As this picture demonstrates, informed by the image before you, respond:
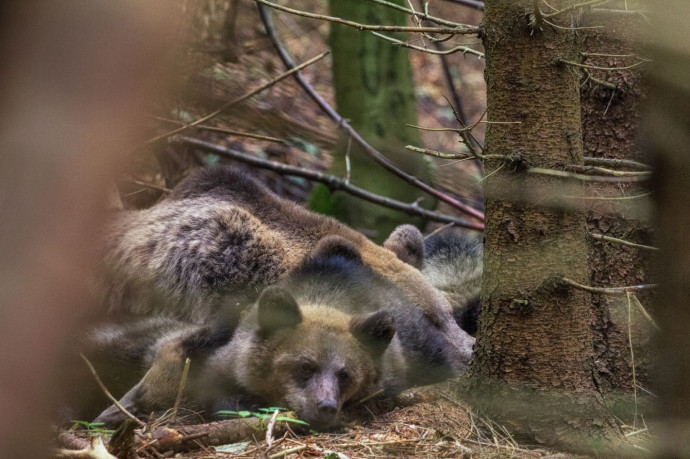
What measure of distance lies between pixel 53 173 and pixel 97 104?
0.41 feet

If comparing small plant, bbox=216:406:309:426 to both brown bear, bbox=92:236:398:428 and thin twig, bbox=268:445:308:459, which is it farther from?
thin twig, bbox=268:445:308:459

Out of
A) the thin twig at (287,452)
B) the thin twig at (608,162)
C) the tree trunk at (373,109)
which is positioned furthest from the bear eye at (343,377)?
the tree trunk at (373,109)

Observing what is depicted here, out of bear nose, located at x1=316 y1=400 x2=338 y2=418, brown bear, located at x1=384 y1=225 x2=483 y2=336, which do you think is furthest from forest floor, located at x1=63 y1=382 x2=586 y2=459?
brown bear, located at x1=384 y1=225 x2=483 y2=336

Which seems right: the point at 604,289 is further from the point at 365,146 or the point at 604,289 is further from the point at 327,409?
the point at 365,146

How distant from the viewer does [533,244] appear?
384cm

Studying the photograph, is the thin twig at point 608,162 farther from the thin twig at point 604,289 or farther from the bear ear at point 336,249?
the bear ear at point 336,249

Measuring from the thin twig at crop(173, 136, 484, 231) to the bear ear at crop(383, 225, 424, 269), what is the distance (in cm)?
63

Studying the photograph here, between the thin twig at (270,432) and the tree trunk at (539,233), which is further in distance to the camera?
the tree trunk at (539,233)

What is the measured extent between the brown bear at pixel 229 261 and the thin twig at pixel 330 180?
111 centimetres

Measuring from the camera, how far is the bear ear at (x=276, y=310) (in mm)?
4715

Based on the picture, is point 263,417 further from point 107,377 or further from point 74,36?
point 74,36

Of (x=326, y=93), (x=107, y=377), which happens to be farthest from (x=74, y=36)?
(x=326, y=93)

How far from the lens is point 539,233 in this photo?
3.83m

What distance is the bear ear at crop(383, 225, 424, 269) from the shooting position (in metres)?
6.98
